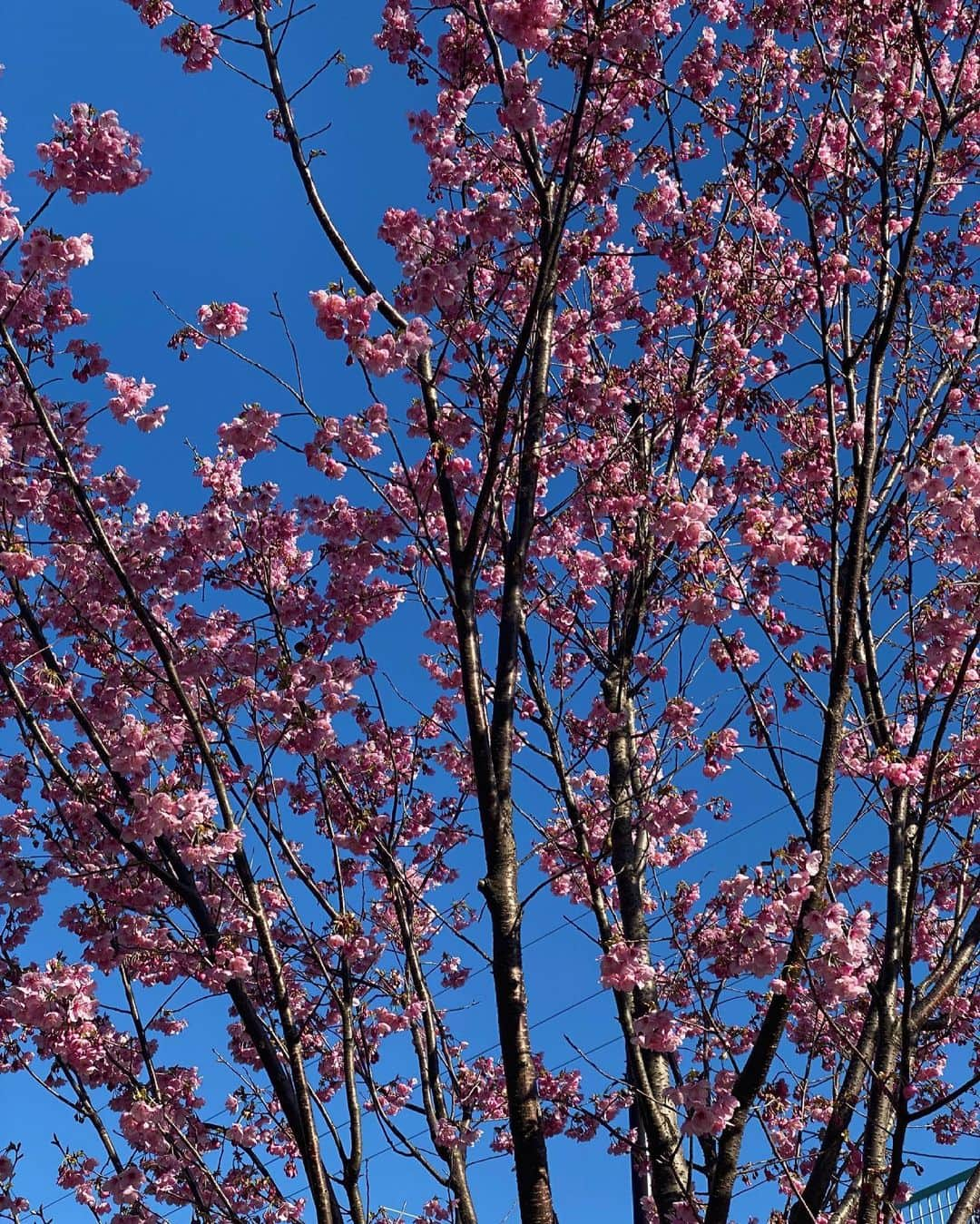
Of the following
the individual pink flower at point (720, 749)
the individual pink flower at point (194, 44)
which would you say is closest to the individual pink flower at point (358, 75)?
the individual pink flower at point (194, 44)

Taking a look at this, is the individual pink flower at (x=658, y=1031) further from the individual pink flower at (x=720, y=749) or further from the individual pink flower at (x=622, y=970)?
the individual pink flower at (x=720, y=749)

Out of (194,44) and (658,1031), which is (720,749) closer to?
(658,1031)

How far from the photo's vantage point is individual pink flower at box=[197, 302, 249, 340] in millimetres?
5828

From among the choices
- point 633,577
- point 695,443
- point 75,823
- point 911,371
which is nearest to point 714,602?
point 633,577

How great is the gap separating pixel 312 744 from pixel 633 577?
204 cm

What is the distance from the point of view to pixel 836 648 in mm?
4711

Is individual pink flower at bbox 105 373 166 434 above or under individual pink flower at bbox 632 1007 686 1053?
above

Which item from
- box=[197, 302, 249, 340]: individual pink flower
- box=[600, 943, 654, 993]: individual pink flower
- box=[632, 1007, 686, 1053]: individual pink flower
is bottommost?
box=[632, 1007, 686, 1053]: individual pink flower

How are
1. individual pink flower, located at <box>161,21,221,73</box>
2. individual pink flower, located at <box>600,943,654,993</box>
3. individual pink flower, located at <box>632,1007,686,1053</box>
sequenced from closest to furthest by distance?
individual pink flower, located at <box>632,1007,686,1053</box>, individual pink flower, located at <box>600,943,654,993</box>, individual pink flower, located at <box>161,21,221,73</box>

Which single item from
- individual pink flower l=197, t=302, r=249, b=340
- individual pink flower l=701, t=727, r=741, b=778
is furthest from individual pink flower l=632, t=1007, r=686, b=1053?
individual pink flower l=197, t=302, r=249, b=340

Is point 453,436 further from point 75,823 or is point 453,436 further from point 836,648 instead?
point 75,823

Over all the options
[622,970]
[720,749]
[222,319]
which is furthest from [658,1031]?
[222,319]

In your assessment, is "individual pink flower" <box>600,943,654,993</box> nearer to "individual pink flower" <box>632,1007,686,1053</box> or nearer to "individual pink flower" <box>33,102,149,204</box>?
"individual pink flower" <box>632,1007,686,1053</box>

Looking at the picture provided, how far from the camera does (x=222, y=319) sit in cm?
587
